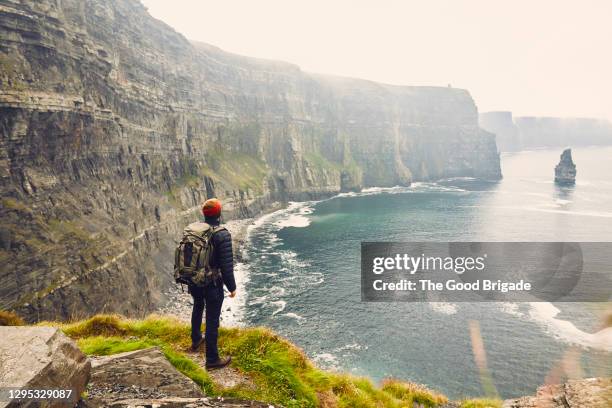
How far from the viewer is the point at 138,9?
88375 millimetres

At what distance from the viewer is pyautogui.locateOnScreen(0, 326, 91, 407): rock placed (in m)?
4.22

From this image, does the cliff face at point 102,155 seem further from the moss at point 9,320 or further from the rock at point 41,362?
the rock at point 41,362

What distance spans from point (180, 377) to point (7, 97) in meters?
44.6

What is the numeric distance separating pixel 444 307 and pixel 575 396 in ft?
144

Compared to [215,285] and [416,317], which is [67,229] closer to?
[215,285]

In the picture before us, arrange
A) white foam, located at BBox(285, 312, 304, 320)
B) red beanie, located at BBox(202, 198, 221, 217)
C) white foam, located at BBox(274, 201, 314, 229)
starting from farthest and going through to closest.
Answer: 1. white foam, located at BBox(274, 201, 314, 229)
2. white foam, located at BBox(285, 312, 304, 320)
3. red beanie, located at BBox(202, 198, 221, 217)

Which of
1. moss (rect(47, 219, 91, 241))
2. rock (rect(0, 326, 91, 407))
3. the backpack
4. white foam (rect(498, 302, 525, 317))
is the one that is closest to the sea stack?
white foam (rect(498, 302, 525, 317))

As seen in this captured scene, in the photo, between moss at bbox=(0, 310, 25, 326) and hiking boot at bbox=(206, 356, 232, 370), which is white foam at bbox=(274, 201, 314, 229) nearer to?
moss at bbox=(0, 310, 25, 326)

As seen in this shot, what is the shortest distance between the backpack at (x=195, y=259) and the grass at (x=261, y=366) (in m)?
1.73

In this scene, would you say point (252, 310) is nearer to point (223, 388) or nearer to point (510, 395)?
point (510, 395)

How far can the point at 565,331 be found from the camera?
40094mm

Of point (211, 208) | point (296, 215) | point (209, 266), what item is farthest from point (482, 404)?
point (296, 215)

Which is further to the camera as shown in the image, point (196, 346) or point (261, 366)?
point (196, 346)

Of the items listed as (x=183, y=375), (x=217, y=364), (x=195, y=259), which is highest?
(x=195, y=259)
